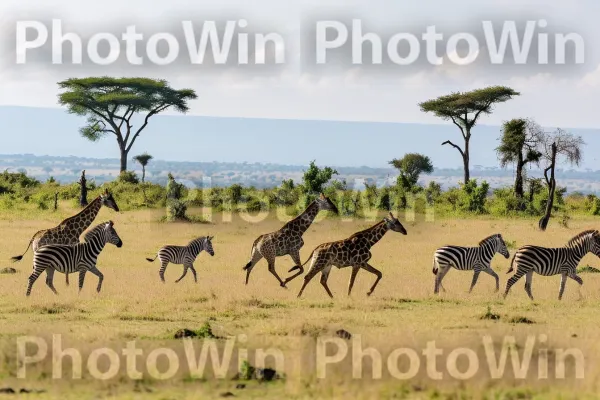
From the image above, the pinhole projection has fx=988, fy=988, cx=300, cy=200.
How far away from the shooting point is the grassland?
9.36m

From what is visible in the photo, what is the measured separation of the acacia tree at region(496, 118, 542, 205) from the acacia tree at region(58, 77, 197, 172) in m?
19.3

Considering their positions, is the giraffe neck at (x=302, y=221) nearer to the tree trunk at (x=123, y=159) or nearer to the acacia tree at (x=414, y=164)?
the tree trunk at (x=123, y=159)

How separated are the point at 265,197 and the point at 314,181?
7.40ft

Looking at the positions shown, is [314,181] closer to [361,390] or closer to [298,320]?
[298,320]

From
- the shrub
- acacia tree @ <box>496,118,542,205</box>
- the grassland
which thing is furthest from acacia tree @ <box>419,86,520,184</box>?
the grassland

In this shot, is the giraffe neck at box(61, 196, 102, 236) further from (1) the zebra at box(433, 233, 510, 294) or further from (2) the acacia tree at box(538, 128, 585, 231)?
(2) the acacia tree at box(538, 128, 585, 231)

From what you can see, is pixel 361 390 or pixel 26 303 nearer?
pixel 361 390

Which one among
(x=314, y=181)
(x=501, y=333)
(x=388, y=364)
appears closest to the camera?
(x=388, y=364)

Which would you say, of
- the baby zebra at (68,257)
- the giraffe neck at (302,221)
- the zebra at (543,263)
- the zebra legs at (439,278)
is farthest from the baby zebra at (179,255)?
the zebra at (543,263)

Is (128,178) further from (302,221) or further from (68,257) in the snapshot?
(68,257)

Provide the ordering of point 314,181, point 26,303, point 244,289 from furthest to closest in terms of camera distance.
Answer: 1. point 314,181
2. point 244,289
3. point 26,303

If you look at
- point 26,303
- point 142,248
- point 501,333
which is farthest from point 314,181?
point 501,333

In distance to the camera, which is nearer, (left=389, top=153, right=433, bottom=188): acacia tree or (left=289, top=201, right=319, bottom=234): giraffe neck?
(left=289, top=201, right=319, bottom=234): giraffe neck

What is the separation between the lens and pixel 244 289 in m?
17.5
